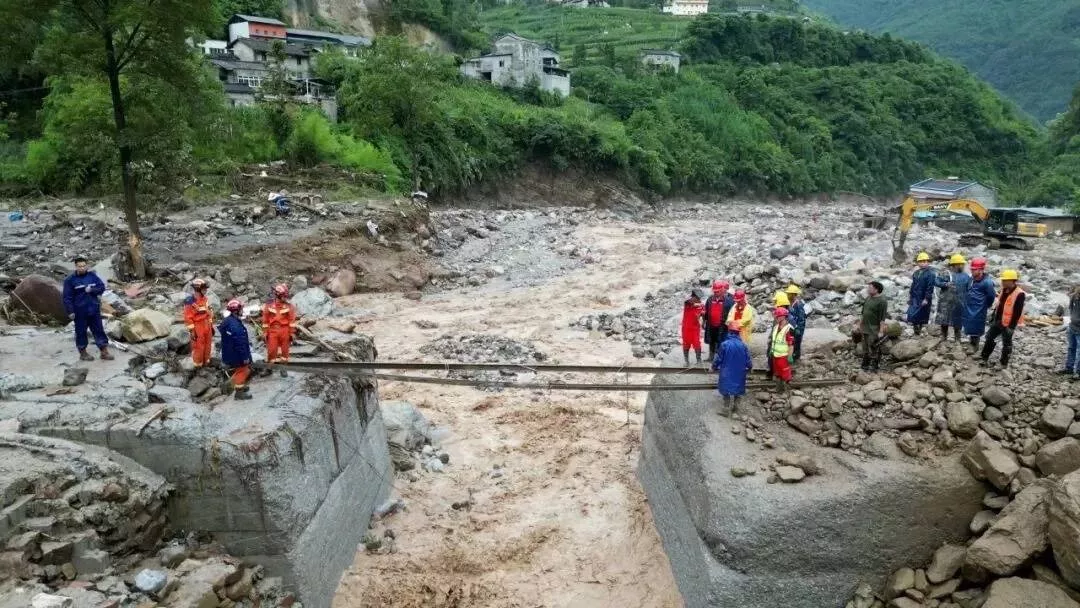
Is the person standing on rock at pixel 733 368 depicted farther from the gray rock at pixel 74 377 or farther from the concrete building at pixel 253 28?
the concrete building at pixel 253 28

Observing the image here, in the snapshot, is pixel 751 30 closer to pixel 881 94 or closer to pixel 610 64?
pixel 881 94

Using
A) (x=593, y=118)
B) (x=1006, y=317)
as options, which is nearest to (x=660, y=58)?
(x=593, y=118)

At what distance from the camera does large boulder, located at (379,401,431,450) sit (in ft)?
33.3

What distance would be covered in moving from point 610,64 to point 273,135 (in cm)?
4208

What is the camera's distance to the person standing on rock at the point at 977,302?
25.6ft

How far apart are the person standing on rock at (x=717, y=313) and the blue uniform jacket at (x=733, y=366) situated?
1762 mm

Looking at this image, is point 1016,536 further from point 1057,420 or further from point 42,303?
point 42,303

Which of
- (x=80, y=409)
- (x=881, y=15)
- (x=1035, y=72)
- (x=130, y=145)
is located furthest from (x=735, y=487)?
(x=881, y=15)

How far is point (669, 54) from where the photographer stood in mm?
64000

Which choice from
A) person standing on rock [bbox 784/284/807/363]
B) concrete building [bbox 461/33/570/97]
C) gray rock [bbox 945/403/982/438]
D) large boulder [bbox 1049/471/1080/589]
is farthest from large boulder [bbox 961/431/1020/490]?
concrete building [bbox 461/33/570/97]

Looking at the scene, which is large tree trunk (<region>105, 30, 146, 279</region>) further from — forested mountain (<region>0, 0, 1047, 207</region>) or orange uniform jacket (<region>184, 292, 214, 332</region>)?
orange uniform jacket (<region>184, 292, 214, 332</region>)

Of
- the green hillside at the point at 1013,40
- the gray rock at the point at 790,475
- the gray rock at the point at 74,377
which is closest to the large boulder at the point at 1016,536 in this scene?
the gray rock at the point at 790,475

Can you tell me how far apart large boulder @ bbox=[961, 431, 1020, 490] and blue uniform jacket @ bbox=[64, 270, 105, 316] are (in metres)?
9.03

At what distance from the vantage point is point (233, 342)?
721cm
